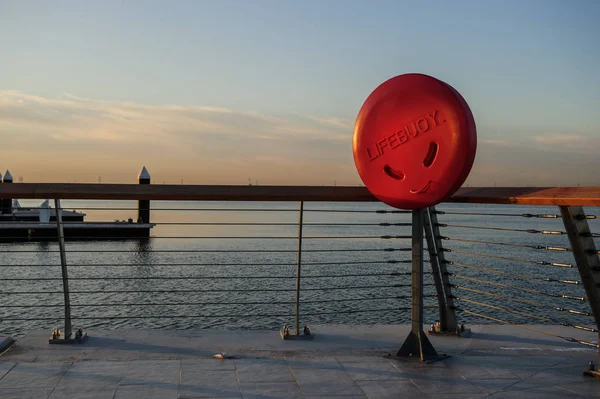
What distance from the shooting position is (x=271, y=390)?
8.78 feet

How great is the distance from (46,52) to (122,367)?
15.4 m

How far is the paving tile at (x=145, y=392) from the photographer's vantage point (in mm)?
2568

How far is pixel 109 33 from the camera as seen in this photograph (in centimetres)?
Answer: 1506

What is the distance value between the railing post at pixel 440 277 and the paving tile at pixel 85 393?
1.95 metres

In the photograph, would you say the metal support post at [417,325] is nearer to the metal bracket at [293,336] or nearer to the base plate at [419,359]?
the base plate at [419,359]

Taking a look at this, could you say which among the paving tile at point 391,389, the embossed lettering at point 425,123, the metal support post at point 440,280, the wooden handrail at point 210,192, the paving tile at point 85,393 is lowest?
the paving tile at point 85,393

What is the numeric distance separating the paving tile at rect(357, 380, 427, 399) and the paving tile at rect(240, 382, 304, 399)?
0.95ft

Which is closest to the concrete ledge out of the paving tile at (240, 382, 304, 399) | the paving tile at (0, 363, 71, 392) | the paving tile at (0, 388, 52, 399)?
the paving tile at (0, 363, 71, 392)

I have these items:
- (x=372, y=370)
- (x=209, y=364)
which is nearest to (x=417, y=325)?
(x=372, y=370)

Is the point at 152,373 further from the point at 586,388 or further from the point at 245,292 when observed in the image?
the point at 245,292

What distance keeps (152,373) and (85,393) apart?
0.35 metres

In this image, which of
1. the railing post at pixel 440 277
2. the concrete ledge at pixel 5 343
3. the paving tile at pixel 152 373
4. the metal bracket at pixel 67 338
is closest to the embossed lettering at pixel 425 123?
the railing post at pixel 440 277

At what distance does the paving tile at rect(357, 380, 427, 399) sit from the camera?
2.63 meters

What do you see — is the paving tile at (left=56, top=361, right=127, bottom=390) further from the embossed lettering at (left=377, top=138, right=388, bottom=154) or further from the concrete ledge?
the embossed lettering at (left=377, top=138, right=388, bottom=154)
